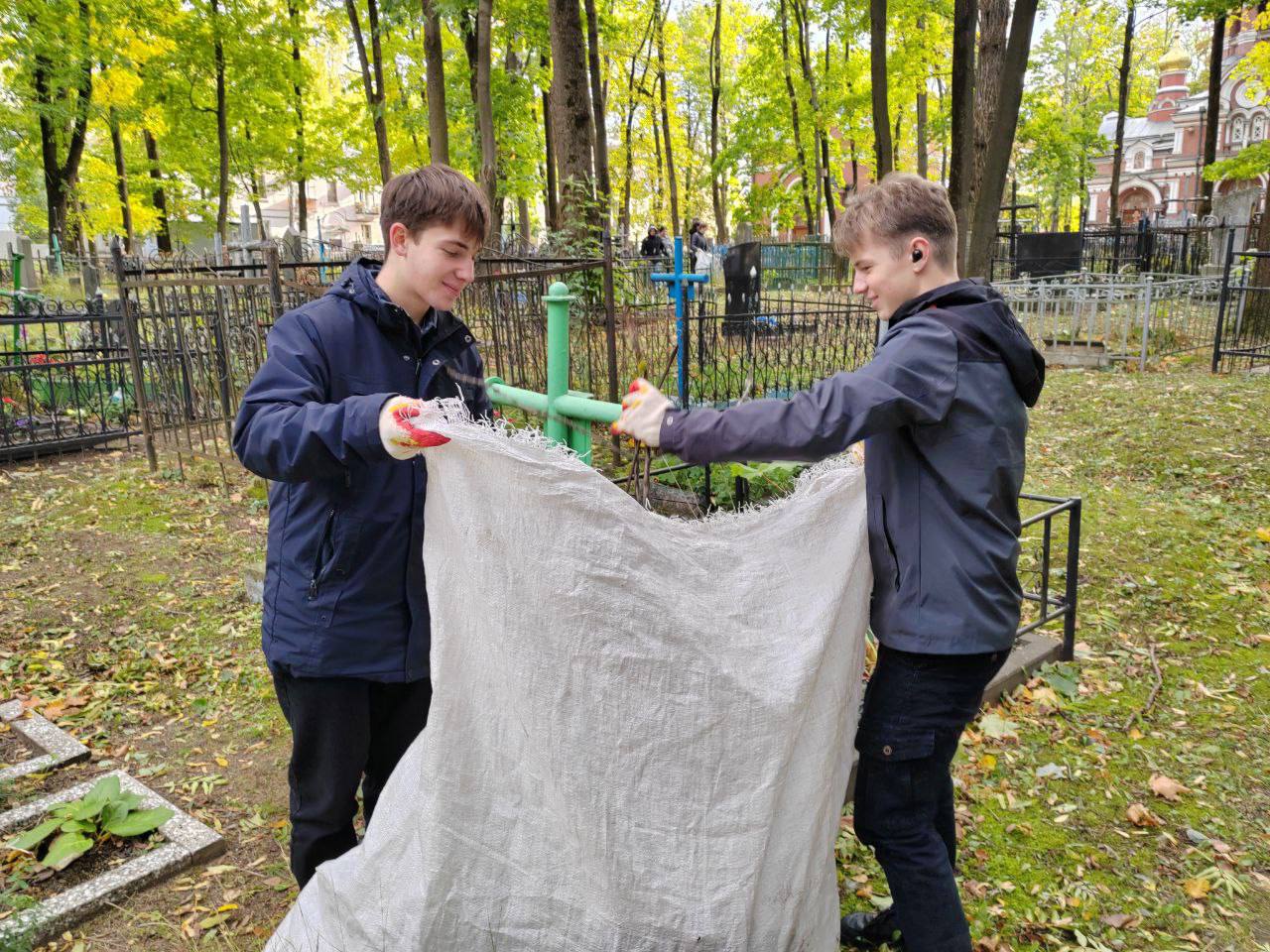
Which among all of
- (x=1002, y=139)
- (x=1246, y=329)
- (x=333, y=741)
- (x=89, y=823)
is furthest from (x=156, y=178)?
(x=333, y=741)

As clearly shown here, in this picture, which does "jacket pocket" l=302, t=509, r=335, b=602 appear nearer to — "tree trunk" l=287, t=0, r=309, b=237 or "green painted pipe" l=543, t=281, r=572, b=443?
"green painted pipe" l=543, t=281, r=572, b=443

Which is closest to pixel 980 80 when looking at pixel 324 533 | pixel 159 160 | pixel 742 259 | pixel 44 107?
pixel 742 259

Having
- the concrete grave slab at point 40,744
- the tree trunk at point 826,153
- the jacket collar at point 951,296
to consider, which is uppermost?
the tree trunk at point 826,153

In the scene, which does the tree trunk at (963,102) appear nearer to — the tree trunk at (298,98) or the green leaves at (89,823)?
the green leaves at (89,823)

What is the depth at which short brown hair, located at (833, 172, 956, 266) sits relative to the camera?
72.6 inches

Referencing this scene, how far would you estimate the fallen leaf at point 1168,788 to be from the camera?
3236 millimetres

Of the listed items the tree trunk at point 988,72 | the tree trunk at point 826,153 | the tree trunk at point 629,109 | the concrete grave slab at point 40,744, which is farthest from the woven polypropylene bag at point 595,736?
the tree trunk at point 629,109

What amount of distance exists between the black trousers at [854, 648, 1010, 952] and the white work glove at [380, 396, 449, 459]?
1111 mm

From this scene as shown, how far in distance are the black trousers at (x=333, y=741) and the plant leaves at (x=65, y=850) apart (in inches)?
48.1

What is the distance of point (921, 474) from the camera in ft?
6.03

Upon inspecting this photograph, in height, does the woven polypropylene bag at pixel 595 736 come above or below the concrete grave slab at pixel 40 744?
above

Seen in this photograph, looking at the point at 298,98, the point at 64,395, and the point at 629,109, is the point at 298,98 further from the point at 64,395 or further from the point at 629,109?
the point at 64,395

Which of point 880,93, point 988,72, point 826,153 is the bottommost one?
point 988,72

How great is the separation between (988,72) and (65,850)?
1062cm
